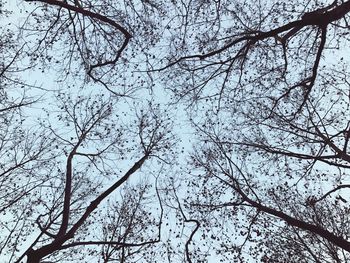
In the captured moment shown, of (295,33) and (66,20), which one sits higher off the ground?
(66,20)

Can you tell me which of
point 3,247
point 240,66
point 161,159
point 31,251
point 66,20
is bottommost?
point 31,251

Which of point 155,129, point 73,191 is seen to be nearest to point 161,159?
point 155,129

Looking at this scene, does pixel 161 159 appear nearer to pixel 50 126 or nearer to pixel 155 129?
pixel 155 129

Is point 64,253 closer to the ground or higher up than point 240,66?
closer to the ground

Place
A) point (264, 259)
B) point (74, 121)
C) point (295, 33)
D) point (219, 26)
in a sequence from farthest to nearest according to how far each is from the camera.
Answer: point (74, 121) → point (264, 259) → point (219, 26) → point (295, 33)

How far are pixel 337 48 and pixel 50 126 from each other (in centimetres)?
784

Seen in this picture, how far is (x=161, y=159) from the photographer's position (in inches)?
433

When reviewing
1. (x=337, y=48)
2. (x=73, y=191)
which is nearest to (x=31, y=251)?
(x=73, y=191)

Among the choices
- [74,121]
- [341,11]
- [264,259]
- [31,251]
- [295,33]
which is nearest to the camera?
[341,11]

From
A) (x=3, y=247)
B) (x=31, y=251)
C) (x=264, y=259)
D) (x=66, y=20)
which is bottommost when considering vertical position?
(x=31, y=251)

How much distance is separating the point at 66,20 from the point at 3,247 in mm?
6808

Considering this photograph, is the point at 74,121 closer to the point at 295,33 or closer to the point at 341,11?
the point at 295,33

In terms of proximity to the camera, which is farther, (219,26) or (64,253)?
(64,253)

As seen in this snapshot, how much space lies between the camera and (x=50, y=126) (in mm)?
10492
